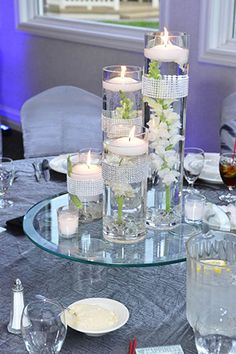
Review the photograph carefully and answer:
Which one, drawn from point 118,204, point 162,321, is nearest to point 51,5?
point 118,204

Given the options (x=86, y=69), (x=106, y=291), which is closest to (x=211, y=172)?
(x=106, y=291)

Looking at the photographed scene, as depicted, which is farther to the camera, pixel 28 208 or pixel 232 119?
pixel 232 119

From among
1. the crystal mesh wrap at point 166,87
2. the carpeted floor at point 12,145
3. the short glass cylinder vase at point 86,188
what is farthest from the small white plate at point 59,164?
the carpeted floor at point 12,145

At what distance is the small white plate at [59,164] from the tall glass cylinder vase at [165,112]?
54 cm

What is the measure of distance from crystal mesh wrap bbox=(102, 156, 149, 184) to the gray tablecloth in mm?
212

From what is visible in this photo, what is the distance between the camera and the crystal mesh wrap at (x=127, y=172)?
52.7 inches

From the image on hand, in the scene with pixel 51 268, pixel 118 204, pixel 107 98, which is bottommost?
pixel 51 268

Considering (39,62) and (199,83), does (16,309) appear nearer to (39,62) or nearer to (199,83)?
(199,83)

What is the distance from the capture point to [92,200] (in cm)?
152

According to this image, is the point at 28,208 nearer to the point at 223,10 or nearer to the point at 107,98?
the point at 107,98

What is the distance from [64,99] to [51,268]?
1.35 meters

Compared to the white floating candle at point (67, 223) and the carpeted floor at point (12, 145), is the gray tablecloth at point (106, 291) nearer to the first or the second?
the white floating candle at point (67, 223)

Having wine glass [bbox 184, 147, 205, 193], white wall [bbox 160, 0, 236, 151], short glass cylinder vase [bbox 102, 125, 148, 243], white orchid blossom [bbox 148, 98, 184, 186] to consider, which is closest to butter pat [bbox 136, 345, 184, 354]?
short glass cylinder vase [bbox 102, 125, 148, 243]

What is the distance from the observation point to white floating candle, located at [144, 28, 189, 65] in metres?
1.39
